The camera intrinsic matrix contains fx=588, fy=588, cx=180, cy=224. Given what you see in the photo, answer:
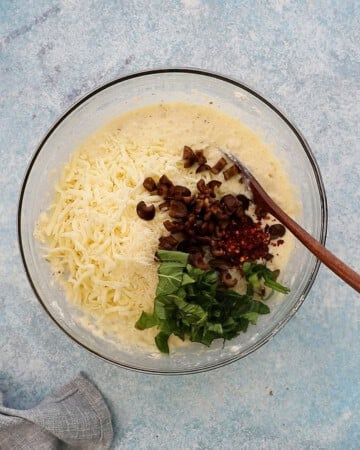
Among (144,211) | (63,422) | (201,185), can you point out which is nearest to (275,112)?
(201,185)

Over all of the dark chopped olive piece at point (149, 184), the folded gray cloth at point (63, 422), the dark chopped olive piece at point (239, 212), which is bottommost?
the folded gray cloth at point (63, 422)

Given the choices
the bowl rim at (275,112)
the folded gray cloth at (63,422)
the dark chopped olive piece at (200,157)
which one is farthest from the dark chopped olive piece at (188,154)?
the folded gray cloth at (63,422)

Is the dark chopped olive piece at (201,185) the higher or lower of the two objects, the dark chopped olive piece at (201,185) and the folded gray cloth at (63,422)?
the higher

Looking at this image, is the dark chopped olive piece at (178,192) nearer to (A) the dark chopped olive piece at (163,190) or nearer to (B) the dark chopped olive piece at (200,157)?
(A) the dark chopped olive piece at (163,190)

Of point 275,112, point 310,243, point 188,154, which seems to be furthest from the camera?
point 275,112

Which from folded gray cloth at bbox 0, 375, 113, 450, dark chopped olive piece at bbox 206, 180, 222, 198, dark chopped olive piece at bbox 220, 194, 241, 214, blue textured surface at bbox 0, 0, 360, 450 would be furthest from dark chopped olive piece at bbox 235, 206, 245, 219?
folded gray cloth at bbox 0, 375, 113, 450

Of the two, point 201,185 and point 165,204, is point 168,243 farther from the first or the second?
point 201,185

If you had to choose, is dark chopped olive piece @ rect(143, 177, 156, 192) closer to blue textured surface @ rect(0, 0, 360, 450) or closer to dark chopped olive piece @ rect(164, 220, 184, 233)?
dark chopped olive piece @ rect(164, 220, 184, 233)
